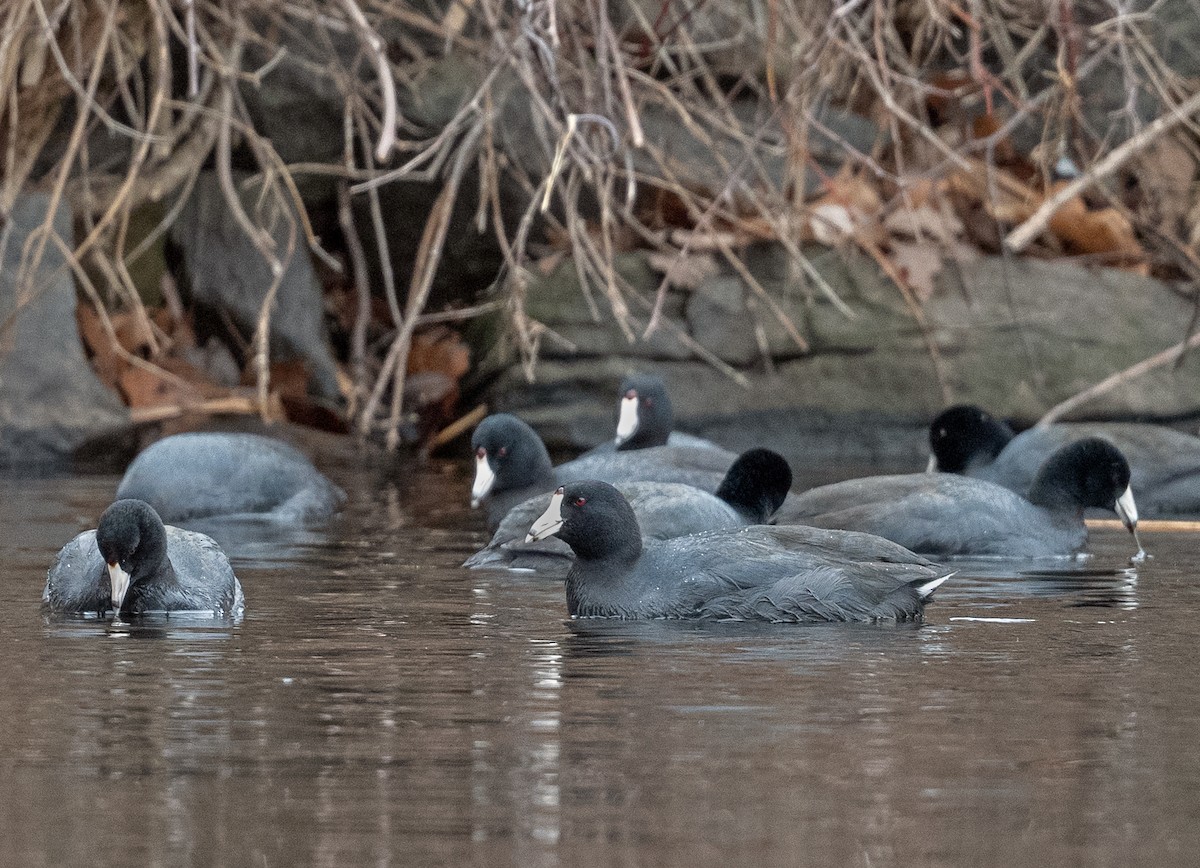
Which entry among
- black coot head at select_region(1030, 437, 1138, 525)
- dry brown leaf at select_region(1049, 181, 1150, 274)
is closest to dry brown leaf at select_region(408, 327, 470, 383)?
dry brown leaf at select_region(1049, 181, 1150, 274)

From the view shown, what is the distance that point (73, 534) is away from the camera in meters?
9.70

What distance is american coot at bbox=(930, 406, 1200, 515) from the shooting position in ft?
38.0

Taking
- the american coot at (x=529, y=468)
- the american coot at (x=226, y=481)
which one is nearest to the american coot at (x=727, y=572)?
the american coot at (x=529, y=468)

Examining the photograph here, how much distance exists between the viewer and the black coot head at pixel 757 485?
30.8 feet

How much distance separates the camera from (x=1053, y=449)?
38.8ft

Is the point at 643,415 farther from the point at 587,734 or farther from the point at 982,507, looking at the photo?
the point at 587,734

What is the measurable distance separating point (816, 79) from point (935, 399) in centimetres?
319

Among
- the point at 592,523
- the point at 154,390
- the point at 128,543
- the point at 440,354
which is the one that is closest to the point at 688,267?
the point at 440,354

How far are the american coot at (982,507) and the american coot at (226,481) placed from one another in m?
2.62

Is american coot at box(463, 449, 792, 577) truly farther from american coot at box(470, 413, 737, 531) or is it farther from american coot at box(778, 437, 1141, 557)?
american coot at box(470, 413, 737, 531)

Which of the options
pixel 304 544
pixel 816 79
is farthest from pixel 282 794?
pixel 816 79

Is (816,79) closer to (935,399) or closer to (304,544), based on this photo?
(935,399)

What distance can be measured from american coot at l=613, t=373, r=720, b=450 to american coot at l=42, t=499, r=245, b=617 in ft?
15.3

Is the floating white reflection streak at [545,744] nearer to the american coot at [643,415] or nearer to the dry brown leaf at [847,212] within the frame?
the american coot at [643,415]
